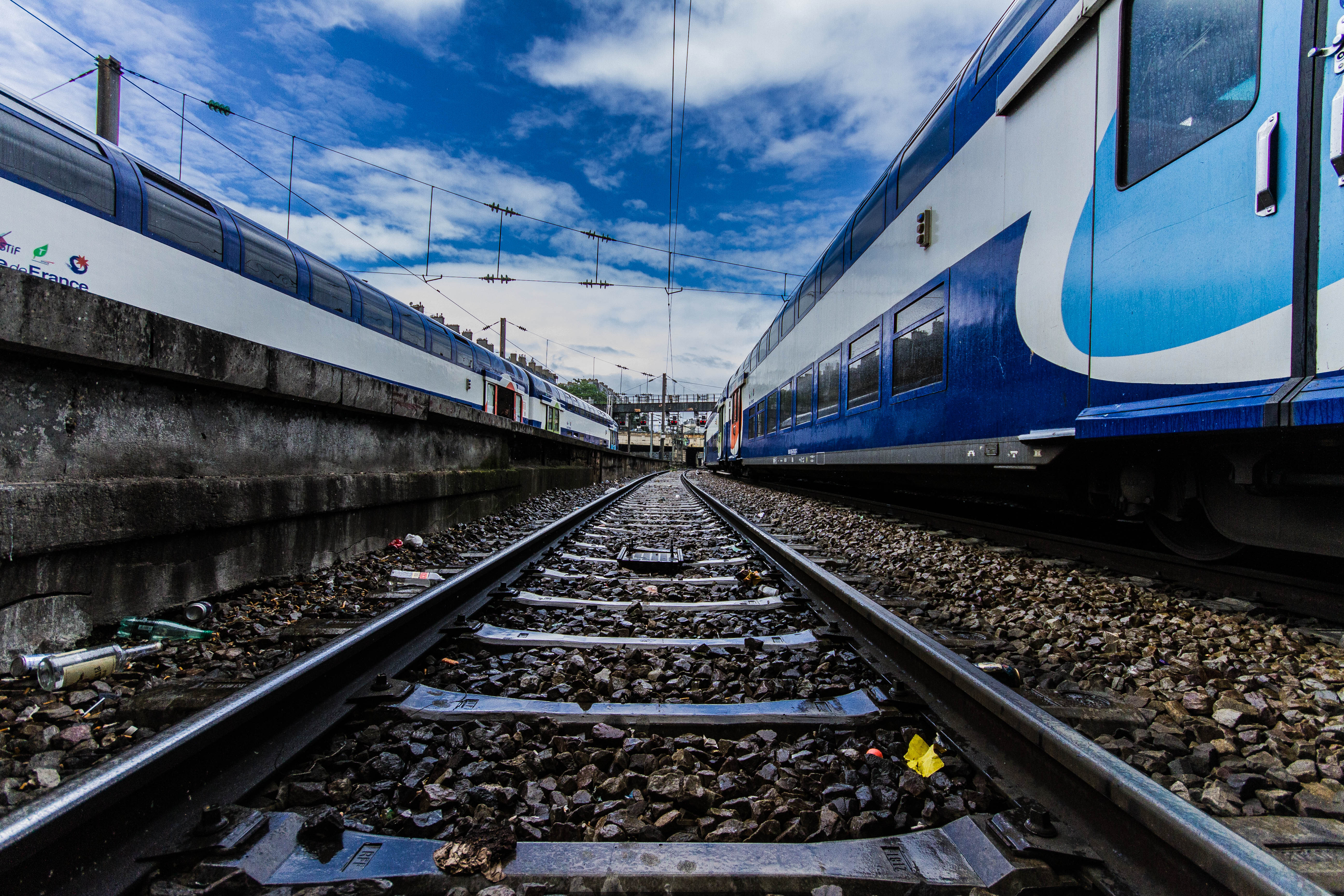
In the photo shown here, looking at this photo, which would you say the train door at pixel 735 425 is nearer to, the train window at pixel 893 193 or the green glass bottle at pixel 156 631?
the train window at pixel 893 193

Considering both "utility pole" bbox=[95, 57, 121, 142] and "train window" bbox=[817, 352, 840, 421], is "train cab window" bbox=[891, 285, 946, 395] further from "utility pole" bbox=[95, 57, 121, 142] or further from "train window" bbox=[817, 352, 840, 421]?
"utility pole" bbox=[95, 57, 121, 142]

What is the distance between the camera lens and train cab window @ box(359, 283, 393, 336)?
38.4ft

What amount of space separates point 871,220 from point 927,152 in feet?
4.89

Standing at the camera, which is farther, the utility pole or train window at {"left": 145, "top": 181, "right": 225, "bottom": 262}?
the utility pole

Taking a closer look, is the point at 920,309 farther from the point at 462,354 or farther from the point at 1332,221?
the point at 462,354

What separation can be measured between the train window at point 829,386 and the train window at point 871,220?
1481mm

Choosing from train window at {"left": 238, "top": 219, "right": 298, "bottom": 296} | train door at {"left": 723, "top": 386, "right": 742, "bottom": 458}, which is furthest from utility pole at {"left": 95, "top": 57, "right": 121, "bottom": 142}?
train door at {"left": 723, "top": 386, "right": 742, "bottom": 458}

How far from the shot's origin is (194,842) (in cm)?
112

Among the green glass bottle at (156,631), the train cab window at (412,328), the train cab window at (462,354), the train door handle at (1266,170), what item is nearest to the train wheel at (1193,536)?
the train door handle at (1266,170)

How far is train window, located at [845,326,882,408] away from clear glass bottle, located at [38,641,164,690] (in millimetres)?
6322

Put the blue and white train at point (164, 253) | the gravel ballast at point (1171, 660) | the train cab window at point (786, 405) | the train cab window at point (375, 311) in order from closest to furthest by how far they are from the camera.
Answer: the gravel ballast at point (1171, 660) → the blue and white train at point (164, 253) → the train cab window at point (786, 405) → the train cab window at point (375, 311)

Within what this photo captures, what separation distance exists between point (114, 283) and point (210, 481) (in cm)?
544

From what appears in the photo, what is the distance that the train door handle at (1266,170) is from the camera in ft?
7.77

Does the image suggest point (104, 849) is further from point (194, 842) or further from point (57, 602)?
point (57, 602)
